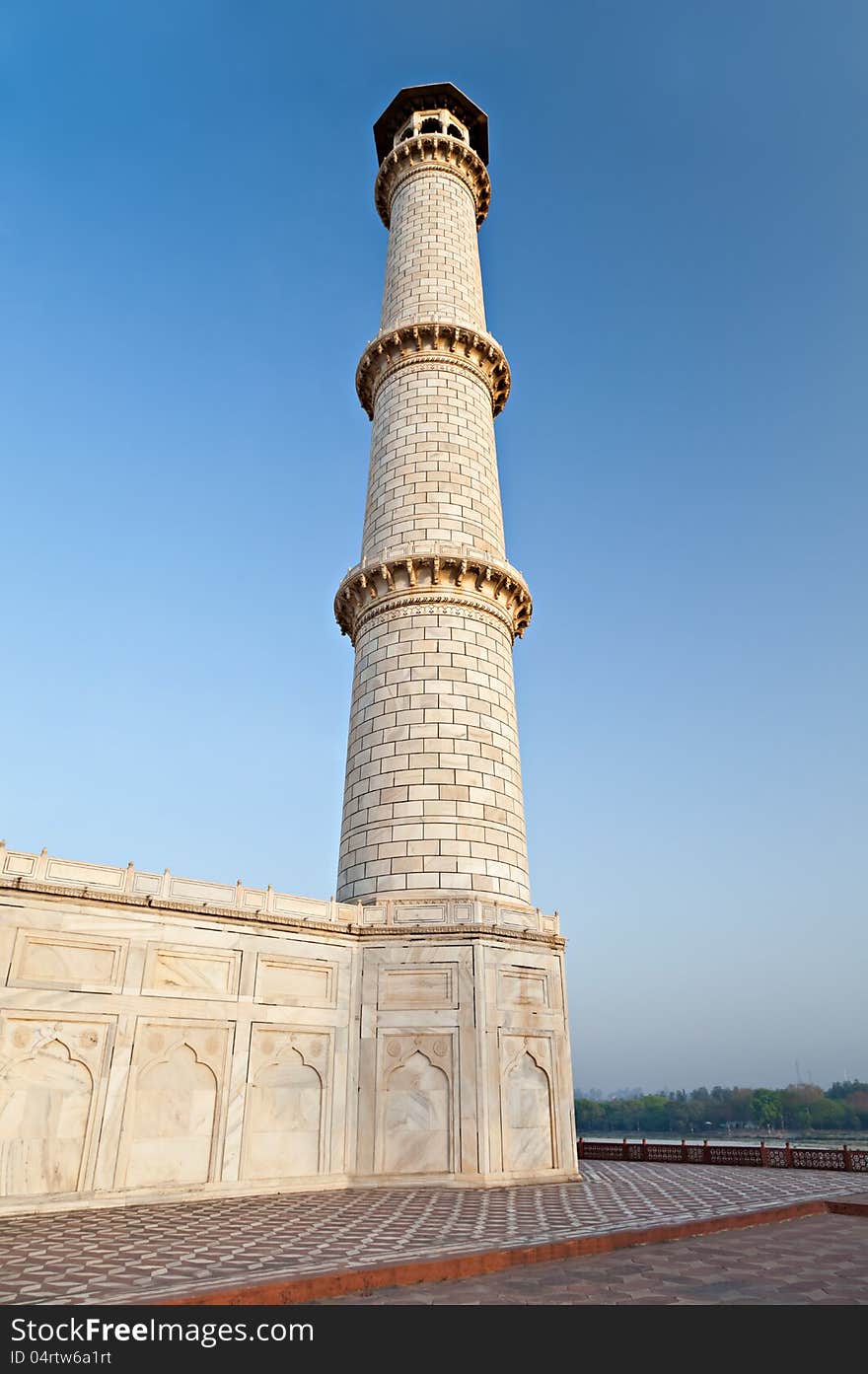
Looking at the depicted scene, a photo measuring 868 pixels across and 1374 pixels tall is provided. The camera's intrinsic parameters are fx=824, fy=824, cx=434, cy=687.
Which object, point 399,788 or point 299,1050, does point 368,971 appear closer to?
point 299,1050

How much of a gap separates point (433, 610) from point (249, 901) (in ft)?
27.4

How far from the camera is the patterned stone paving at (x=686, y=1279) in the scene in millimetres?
6848

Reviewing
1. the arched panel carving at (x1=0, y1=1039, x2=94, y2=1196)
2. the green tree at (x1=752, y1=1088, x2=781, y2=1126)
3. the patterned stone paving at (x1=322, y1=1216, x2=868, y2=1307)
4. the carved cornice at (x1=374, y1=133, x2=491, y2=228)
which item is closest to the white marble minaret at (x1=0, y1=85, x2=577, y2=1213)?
the arched panel carving at (x1=0, y1=1039, x2=94, y2=1196)

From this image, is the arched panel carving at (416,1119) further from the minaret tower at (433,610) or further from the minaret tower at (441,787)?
the minaret tower at (433,610)

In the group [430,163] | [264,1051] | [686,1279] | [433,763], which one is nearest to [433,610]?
[433,763]

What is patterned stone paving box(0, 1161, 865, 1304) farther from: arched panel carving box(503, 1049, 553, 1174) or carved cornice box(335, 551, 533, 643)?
carved cornice box(335, 551, 533, 643)

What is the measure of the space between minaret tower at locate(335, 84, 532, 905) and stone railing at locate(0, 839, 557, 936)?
68 cm

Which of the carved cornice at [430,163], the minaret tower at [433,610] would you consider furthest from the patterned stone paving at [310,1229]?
the carved cornice at [430,163]

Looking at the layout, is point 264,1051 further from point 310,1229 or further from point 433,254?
point 433,254

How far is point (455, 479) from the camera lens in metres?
22.2

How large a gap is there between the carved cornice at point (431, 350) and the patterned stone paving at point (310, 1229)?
20837mm

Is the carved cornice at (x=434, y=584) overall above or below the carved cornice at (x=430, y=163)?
below

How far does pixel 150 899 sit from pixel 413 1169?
6.67 metres

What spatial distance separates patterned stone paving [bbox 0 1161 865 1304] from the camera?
7.36 m
